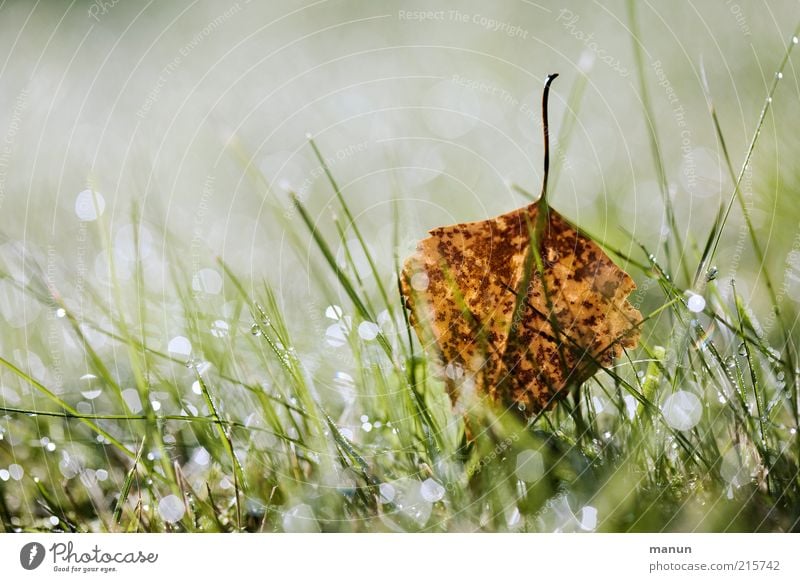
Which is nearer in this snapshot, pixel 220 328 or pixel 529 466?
pixel 529 466

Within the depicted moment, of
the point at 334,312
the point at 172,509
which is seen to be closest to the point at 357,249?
the point at 334,312

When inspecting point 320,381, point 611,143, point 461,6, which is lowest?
point 320,381

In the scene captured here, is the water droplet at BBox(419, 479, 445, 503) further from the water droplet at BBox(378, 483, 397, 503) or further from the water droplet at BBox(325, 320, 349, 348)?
the water droplet at BBox(325, 320, 349, 348)

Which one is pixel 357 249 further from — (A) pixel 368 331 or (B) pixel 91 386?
(B) pixel 91 386
